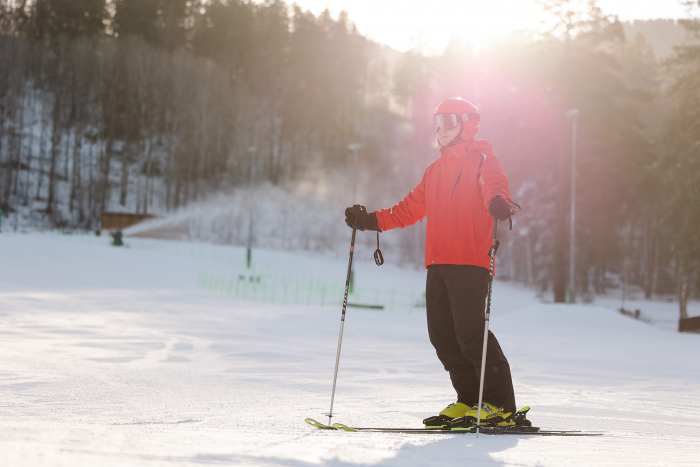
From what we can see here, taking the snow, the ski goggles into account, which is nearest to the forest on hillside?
the snow

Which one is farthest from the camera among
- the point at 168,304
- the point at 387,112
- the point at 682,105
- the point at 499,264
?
the point at 387,112

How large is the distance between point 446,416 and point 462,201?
4.58 ft

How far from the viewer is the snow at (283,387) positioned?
A: 2672 mm

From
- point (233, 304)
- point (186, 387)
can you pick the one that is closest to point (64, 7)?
point (233, 304)

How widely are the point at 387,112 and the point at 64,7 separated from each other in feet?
121

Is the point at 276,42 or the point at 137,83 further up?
the point at 276,42

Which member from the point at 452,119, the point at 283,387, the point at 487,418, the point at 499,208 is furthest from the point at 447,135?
the point at 283,387

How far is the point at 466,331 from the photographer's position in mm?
3537

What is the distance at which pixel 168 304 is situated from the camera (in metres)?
15.7

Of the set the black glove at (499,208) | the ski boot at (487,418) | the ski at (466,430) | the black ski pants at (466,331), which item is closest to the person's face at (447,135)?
the black glove at (499,208)

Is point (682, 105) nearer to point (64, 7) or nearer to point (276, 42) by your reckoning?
point (276, 42)

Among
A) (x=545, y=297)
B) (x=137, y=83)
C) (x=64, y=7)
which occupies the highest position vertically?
(x=64, y=7)

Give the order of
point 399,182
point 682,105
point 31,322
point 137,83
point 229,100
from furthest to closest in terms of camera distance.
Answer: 1. point 399,182
2. point 229,100
3. point 137,83
4. point 682,105
5. point 31,322

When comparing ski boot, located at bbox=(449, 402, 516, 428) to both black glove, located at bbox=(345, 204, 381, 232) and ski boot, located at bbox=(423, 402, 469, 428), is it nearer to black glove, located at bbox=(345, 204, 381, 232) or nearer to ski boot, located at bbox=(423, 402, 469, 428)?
ski boot, located at bbox=(423, 402, 469, 428)
